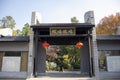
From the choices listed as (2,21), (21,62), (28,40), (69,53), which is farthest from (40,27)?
(2,21)

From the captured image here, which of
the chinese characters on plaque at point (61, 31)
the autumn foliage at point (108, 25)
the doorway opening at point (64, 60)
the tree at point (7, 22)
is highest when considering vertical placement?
the tree at point (7, 22)

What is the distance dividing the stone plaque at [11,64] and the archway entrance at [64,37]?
1.30 metres

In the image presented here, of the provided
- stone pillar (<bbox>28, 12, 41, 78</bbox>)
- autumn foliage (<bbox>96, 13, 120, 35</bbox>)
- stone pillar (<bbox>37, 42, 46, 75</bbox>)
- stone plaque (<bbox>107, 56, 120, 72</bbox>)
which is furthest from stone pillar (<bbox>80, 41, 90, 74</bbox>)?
autumn foliage (<bbox>96, 13, 120, 35</bbox>)

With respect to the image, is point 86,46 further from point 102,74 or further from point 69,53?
point 69,53

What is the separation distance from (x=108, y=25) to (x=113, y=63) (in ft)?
40.5

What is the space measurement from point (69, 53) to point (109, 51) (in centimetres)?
783

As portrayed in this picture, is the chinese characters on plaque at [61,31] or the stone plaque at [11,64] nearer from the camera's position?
the chinese characters on plaque at [61,31]

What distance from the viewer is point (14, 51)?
10.1 m

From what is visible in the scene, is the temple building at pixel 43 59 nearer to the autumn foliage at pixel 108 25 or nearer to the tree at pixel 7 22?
the autumn foliage at pixel 108 25

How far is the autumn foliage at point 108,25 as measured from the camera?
20.4 m

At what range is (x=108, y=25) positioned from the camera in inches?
826

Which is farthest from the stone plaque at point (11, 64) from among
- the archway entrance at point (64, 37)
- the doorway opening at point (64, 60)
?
the doorway opening at point (64, 60)

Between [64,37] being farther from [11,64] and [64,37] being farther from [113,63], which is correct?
[11,64]

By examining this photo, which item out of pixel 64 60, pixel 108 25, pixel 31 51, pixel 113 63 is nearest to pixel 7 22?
pixel 64 60
